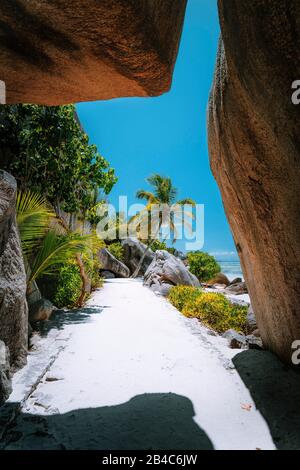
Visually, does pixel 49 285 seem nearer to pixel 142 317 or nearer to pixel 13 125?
pixel 142 317

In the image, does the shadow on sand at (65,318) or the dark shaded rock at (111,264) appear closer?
the shadow on sand at (65,318)

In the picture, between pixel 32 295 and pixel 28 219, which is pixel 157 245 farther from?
pixel 28 219

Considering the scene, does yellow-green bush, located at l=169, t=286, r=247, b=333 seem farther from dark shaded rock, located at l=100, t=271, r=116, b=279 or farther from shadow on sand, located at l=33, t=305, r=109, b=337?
dark shaded rock, located at l=100, t=271, r=116, b=279

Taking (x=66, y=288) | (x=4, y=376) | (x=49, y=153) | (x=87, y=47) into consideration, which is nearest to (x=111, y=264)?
(x=66, y=288)

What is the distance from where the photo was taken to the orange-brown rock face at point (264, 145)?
2.29 meters

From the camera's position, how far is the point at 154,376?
12.6 ft

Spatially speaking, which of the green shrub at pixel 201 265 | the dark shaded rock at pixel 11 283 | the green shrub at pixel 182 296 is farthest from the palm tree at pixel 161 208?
the dark shaded rock at pixel 11 283

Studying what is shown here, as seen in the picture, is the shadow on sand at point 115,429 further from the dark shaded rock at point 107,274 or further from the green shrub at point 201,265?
the dark shaded rock at point 107,274

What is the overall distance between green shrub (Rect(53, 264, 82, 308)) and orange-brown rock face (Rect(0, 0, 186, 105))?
5.98 meters

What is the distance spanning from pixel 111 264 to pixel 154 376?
20.2 meters

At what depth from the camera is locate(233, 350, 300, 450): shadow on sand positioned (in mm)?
2578

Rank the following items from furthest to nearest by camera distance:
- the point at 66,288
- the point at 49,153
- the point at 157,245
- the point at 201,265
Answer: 1. the point at 157,245
2. the point at 201,265
3. the point at 66,288
4. the point at 49,153

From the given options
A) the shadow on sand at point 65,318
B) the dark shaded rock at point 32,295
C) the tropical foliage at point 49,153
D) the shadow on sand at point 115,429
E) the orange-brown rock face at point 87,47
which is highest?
the tropical foliage at point 49,153

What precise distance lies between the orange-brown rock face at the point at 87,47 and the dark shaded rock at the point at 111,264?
19.8 metres
